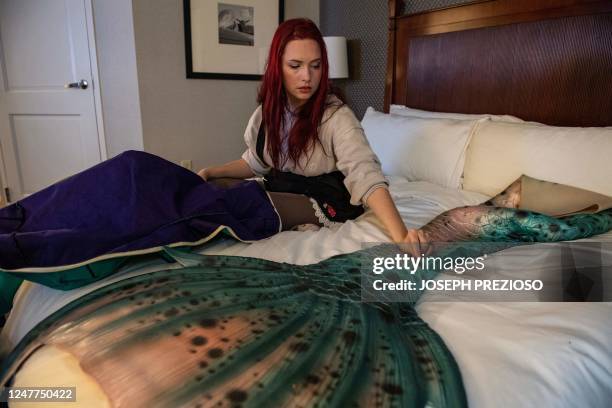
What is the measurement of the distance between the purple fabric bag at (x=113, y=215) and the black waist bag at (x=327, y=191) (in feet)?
0.87

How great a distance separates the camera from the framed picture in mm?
2812

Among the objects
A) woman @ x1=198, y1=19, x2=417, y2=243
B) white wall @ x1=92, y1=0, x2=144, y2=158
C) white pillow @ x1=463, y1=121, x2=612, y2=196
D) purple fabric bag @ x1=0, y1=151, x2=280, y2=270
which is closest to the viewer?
purple fabric bag @ x1=0, y1=151, x2=280, y2=270

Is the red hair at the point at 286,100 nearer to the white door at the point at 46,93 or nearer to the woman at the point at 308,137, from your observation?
the woman at the point at 308,137

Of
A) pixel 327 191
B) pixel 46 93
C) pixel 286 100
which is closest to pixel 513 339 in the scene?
pixel 327 191

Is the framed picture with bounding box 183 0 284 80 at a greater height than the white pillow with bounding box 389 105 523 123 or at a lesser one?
greater

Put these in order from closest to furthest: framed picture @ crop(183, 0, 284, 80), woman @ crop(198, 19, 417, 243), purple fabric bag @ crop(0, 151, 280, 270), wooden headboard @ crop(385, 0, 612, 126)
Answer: purple fabric bag @ crop(0, 151, 280, 270) → woman @ crop(198, 19, 417, 243) → wooden headboard @ crop(385, 0, 612, 126) → framed picture @ crop(183, 0, 284, 80)

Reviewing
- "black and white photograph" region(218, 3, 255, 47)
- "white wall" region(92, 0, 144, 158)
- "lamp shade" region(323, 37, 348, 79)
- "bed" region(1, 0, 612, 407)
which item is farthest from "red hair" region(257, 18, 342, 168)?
"black and white photograph" region(218, 3, 255, 47)

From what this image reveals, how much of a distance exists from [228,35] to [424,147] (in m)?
1.80

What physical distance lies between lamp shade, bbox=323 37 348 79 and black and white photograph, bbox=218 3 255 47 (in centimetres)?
75

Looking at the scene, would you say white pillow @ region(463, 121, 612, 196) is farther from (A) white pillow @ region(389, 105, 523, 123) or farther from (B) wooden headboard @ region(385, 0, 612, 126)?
(B) wooden headboard @ region(385, 0, 612, 126)

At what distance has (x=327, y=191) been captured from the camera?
129 centimetres

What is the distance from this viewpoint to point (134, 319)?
2.08 ft

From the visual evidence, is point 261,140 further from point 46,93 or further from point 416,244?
point 46,93

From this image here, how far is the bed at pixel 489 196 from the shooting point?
65 centimetres
